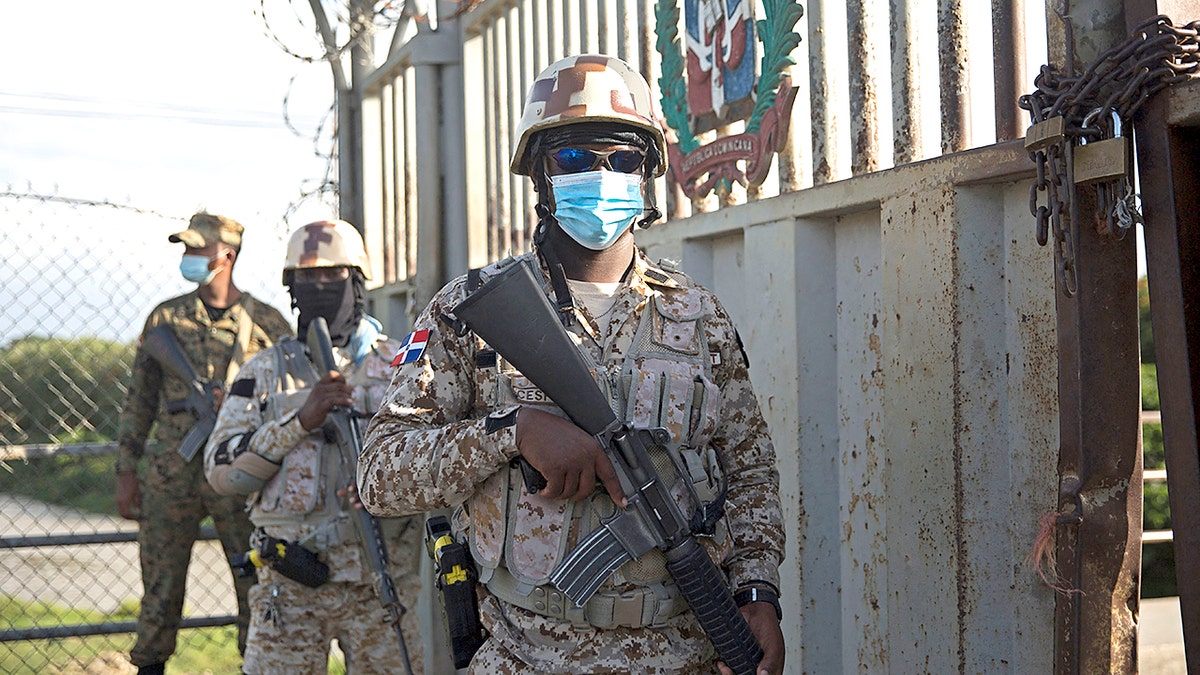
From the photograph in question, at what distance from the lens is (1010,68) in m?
2.19

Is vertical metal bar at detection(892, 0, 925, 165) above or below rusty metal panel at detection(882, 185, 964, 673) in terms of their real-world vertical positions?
above

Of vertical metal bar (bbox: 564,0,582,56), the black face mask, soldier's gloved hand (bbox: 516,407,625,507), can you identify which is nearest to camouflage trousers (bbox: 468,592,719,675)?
soldier's gloved hand (bbox: 516,407,625,507)

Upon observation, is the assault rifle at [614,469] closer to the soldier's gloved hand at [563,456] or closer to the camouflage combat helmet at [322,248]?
the soldier's gloved hand at [563,456]

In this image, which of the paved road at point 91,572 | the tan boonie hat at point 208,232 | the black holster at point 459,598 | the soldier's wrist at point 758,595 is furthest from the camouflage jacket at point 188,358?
the paved road at point 91,572

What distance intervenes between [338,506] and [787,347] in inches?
64.5

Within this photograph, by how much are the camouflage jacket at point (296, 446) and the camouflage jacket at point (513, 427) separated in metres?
1.58

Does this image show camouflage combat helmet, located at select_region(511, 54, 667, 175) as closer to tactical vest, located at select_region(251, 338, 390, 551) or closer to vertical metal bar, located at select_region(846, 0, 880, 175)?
vertical metal bar, located at select_region(846, 0, 880, 175)

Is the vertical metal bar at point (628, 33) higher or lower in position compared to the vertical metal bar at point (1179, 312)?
higher

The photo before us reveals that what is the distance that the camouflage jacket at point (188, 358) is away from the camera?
509 cm

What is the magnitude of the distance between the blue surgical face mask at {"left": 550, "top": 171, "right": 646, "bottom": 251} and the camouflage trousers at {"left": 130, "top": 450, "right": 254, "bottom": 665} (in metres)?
3.31

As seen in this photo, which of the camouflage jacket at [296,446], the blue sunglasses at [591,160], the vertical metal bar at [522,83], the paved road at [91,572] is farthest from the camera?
the paved road at [91,572]

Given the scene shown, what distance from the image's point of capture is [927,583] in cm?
238

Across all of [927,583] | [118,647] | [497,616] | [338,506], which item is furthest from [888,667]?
[118,647]

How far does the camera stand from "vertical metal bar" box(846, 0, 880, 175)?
2.67m
